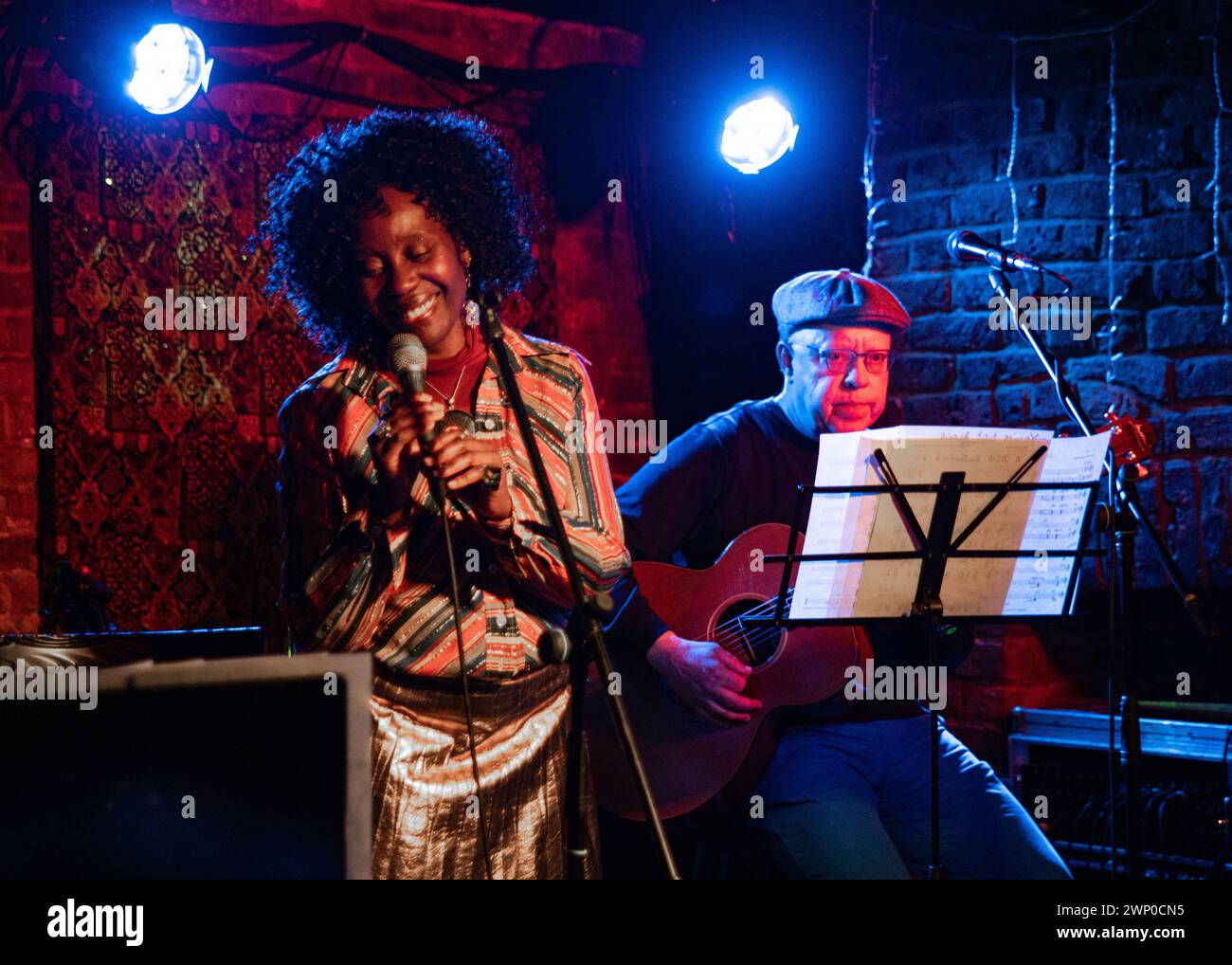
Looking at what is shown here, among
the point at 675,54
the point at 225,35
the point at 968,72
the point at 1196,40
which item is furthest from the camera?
the point at 675,54

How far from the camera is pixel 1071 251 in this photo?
14.5ft

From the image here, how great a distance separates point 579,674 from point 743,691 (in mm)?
1426

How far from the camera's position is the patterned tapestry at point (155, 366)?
459cm

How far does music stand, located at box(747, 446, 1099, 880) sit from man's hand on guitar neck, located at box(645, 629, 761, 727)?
0.35 metres

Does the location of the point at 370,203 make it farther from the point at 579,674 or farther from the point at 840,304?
the point at 840,304

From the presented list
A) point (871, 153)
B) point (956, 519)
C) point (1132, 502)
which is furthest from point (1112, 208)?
point (956, 519)

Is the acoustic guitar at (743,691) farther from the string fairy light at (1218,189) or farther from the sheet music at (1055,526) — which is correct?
the string fairy light at (1218,189)

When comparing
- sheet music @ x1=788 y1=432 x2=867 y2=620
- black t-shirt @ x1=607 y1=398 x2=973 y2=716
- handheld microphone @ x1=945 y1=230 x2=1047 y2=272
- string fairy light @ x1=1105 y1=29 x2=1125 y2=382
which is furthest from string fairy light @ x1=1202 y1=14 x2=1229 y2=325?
sheet music @ x1=788 y1=432 x2=867 y2=620

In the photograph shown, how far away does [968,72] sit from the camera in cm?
460

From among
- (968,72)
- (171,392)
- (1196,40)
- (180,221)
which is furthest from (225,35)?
(1196,40)

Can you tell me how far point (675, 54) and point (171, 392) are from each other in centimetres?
260

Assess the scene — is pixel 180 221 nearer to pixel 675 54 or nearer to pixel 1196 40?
pixel 675 54

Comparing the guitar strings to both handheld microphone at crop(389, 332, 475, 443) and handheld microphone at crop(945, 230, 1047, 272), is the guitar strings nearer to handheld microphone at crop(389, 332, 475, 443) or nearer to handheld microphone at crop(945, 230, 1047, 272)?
handheld microphone at crop(945, 230, 1047, 272)

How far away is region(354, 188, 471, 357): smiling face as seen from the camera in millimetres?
2359
